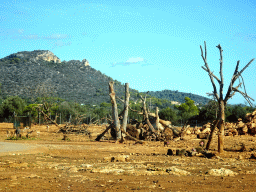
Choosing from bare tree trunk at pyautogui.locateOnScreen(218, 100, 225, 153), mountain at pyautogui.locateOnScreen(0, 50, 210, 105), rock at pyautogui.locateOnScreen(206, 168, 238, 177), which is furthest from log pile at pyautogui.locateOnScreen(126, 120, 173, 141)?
mountain at pyautogui.locateOnScreen(0, 50, 210, 105)

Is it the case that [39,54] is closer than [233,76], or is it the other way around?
[233,76]

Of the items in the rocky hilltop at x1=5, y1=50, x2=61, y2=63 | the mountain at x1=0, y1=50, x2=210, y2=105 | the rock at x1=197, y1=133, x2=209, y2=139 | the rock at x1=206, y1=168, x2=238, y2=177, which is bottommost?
the rock at x1=206, y1=168, x2=238, y2=177

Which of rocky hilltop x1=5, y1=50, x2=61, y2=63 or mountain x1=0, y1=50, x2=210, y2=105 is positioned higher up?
rocky hilltop x1=5, y1=50, x2=61, y2=63

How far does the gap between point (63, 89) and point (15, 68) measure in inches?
573

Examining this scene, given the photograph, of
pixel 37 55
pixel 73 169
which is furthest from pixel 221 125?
pixel 37 55

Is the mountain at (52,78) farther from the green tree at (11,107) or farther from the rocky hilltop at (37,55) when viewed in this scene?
the green tree at (11,107)

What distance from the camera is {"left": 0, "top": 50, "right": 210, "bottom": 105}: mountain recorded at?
Result: 235 ft

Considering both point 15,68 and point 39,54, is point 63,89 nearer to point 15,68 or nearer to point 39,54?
point 15,68

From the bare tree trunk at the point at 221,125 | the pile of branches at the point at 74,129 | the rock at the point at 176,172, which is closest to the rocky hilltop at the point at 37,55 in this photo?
the pile of branches at the point at 74,129

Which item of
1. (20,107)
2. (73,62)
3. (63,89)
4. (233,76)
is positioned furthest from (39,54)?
(233,76)

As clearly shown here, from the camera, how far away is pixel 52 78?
79.0 m

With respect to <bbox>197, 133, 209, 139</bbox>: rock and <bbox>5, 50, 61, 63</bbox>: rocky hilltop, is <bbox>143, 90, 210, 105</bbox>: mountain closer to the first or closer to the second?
<bbox>5, 50, 61, 63</bbox>: rocky hilltop

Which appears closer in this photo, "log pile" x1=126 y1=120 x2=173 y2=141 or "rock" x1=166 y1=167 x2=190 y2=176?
"rock" x1=166 y1=167 x2=190 y2=176

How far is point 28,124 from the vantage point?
3136 centimetres
